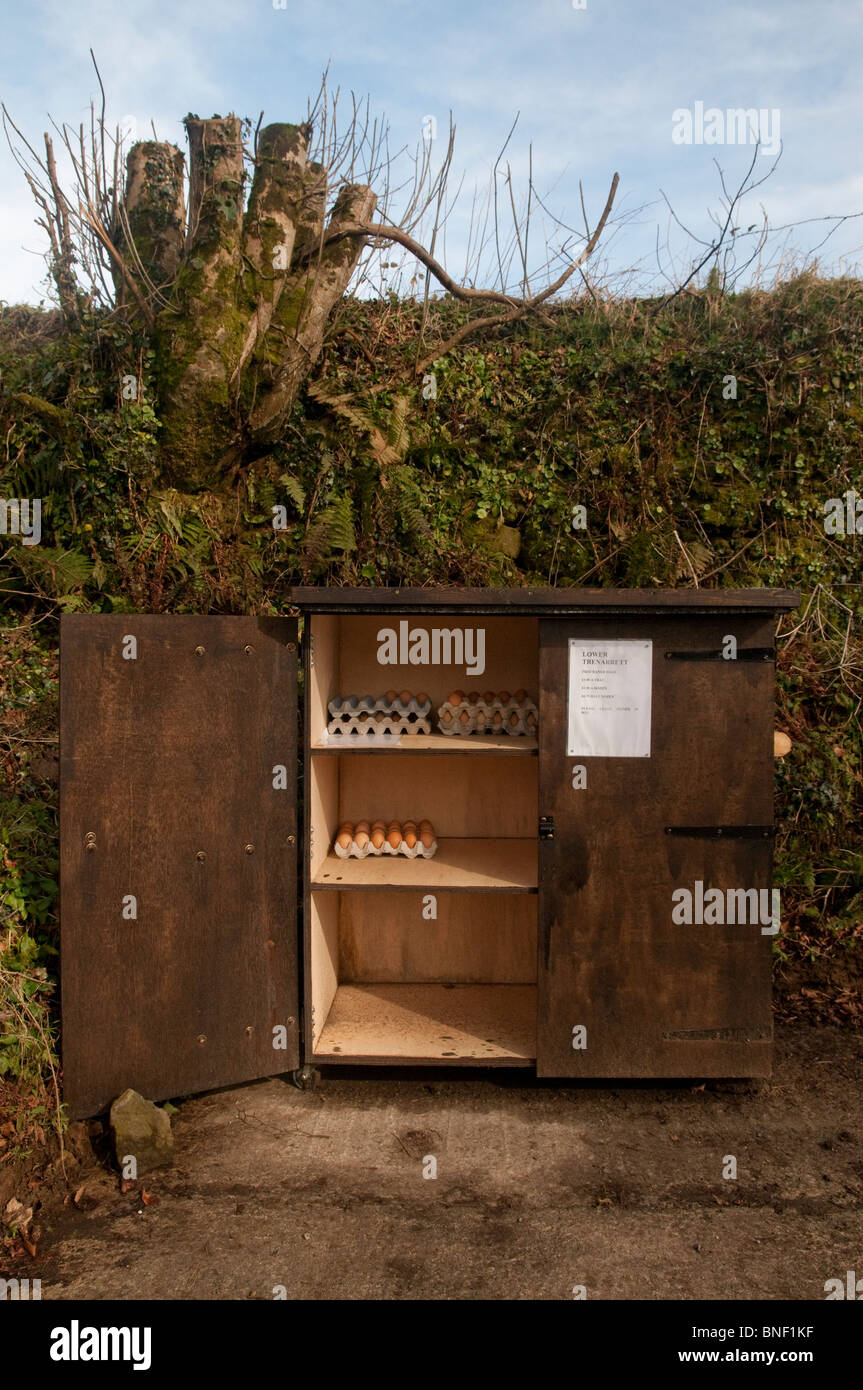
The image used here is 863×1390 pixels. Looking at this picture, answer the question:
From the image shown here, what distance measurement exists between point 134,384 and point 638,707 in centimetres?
583

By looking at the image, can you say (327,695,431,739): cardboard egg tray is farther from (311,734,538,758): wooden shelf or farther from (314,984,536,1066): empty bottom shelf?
(314,984,536,1066): empty bottom shelf

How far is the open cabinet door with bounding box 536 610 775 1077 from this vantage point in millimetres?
4691

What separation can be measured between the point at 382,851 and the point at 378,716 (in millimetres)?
854

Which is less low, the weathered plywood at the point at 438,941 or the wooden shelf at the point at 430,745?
the wooden shelf at the point at 430,745

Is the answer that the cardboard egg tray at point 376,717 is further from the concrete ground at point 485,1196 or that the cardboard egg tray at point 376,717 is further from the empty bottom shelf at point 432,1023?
the concrete ground at point 485,1196

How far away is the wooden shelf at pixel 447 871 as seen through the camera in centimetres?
498

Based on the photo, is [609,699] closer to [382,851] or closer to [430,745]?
[430,745]

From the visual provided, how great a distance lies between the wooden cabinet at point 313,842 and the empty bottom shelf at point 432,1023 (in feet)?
0.16

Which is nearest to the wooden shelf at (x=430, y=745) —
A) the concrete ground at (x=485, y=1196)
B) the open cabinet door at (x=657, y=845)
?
the open cabinet door at (x=657, y=845)

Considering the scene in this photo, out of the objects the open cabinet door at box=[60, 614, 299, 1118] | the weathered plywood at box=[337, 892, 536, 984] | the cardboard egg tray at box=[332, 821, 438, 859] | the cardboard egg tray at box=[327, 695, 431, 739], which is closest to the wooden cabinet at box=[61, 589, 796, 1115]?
the open cabinet door at box=[60, 614, 299, 1118]

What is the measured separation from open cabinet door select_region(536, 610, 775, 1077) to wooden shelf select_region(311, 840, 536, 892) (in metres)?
0.47

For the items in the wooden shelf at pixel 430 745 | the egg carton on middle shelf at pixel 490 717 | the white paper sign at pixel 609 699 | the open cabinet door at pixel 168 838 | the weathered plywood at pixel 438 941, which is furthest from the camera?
the weathered plywood at pixel 438 941

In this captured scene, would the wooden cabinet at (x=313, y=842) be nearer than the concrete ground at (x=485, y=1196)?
No

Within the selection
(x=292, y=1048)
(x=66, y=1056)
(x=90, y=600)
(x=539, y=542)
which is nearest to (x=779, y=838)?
(x=539, y=542)
